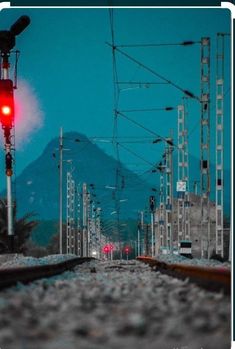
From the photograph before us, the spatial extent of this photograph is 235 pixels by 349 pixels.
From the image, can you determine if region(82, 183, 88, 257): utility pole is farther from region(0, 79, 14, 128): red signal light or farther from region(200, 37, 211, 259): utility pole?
region(0, 79, 14, 128): red signal light

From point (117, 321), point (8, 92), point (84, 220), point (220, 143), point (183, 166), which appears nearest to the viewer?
point (117, 321)

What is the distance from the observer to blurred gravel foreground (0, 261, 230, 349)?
2.99 metres

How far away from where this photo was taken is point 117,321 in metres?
3.58

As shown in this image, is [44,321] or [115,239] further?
[115,239]

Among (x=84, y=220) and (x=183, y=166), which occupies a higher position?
(x=183, y=166)

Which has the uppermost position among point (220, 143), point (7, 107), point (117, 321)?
point (7, 107)

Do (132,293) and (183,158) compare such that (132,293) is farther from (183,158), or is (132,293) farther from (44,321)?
(183,158)

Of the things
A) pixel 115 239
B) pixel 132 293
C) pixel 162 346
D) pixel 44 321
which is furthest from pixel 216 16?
pixel 115 239

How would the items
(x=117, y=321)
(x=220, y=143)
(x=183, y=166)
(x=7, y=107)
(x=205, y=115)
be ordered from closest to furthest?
1. (x=117, y=321)
2. (x=7, y=107)
3. (x=220, y=143)
4. (x=205, y=115)
5. (x=183, y=166)

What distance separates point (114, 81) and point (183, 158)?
345 inches

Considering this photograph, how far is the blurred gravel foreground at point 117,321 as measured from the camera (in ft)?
9.80

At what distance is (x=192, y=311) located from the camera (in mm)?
4016

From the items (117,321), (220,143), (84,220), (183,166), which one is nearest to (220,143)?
(220,143)

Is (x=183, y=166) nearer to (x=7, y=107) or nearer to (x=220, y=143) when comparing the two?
(x=220, y=143)
